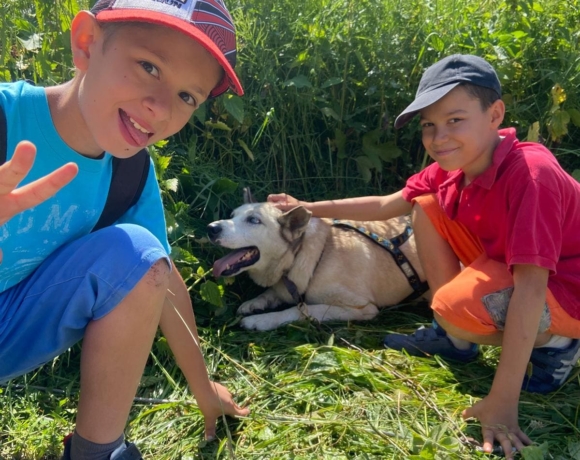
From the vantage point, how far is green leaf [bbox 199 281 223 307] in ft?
10.2

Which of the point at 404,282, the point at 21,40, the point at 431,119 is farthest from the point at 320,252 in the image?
the point at 21,40

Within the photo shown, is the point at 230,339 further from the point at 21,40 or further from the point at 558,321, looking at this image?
the point at 21,40

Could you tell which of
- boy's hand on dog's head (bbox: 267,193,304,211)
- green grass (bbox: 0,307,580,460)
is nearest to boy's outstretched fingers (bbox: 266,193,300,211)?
boy's hand on dog's head (bbox: 267,193,304,211)

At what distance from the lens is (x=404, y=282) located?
3637mm

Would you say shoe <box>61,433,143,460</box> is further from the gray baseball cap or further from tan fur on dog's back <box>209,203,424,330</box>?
the gray baseball cap

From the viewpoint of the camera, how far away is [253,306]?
3479 mm

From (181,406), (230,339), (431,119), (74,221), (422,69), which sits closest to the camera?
(74,221)

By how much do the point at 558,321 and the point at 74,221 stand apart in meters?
1.94

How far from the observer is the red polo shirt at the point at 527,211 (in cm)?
224

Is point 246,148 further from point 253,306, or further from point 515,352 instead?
point 515,352

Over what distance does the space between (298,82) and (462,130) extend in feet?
4.69

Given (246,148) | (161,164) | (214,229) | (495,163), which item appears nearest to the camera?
(495,163)

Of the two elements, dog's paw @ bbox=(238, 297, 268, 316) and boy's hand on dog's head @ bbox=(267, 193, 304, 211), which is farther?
boy's hand on dog's head @ bbox=(267, 193, 304, 211)

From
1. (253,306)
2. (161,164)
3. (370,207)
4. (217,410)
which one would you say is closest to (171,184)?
(161,164)
